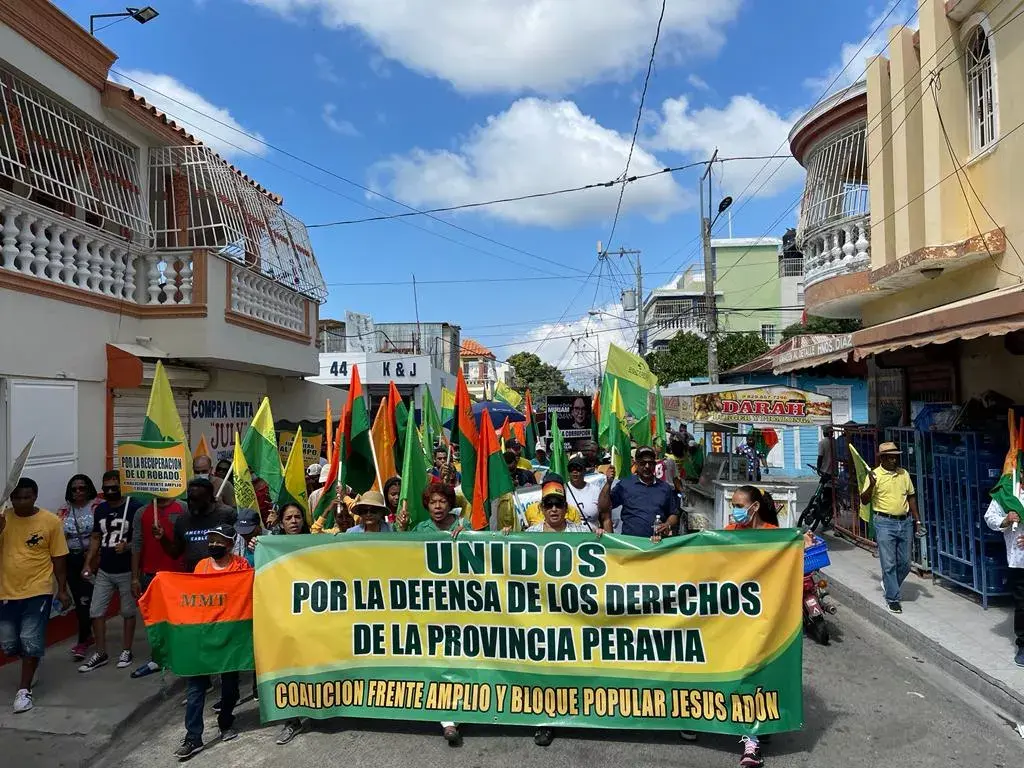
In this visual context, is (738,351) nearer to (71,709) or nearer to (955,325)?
(955,325)

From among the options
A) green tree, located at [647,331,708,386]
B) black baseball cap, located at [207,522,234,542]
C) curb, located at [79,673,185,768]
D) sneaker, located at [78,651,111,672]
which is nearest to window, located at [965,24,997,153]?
black baseball cap, located at [207,522,234,542]

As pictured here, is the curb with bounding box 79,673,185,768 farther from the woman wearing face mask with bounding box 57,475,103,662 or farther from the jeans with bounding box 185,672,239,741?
the woman wearing face mask with bounding box 57,475,103,662

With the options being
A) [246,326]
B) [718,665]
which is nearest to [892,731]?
[718,665]

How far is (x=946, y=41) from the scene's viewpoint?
8.70 m

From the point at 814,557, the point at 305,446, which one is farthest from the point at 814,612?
the point at 305,446

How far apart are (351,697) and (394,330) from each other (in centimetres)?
3316

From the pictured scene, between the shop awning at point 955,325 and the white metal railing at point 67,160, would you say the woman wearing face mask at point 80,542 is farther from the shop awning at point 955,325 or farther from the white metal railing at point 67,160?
the shop awning at point 955,325

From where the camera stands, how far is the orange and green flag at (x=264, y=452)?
7082mm

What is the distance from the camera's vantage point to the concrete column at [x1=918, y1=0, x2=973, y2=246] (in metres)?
8.68

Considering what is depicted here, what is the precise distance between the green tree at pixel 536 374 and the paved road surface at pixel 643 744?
60658mm

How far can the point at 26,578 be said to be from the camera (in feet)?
17.1

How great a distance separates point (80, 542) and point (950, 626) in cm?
769

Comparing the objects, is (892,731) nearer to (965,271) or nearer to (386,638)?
(386,638)

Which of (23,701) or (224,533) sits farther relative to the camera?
(23,701)
